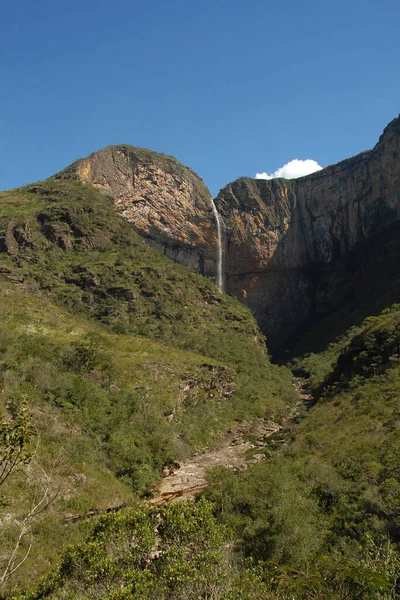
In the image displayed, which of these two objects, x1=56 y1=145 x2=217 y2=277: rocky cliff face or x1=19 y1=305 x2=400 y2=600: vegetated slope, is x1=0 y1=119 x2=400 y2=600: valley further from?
x1=56 y1=145 x2=217 y2=277: rocky cliff face

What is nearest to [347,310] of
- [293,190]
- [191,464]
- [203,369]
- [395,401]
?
[293,190]

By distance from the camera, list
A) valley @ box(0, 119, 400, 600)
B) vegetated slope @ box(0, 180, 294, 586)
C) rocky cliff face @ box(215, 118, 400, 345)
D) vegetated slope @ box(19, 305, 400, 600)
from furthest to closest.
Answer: rocky cliff face @ box(215, 118, 400, 345)
vegetated slope @ box(0, 180, 294, 586)
valley @ box(0, 119, 400, 600)
vegetated slope @ box(19, 305, 400, 600)

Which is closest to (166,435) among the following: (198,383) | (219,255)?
(198,383)

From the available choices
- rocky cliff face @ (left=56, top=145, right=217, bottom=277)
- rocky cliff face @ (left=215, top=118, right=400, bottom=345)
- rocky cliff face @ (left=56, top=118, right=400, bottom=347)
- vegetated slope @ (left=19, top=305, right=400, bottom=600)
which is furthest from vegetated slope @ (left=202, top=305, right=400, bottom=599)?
rocky cliff face @ (left=215, top=118, right=400, bottom=345)

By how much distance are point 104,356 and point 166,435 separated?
8214 millimetres

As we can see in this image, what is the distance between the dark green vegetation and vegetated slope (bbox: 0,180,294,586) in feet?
0.45

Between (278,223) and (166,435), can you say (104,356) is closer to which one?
(166,435)

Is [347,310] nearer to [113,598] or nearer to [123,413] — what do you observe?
[123,413]

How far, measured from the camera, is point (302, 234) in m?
80.2

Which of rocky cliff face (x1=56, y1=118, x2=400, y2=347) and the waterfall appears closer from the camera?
rocky cliff face (x1=56, y1=118, x2=400, y2=347)

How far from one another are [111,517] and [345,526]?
7506 millimetres

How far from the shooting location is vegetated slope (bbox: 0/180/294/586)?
18000mm

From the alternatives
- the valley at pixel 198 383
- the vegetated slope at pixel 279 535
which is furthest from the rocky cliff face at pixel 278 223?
the vegetated slope at pixel 279 535

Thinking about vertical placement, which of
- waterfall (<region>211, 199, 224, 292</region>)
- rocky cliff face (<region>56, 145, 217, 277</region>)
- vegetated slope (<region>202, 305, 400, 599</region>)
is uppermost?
rocky cliff face (<region>56, 145, 217, 277</region>)
